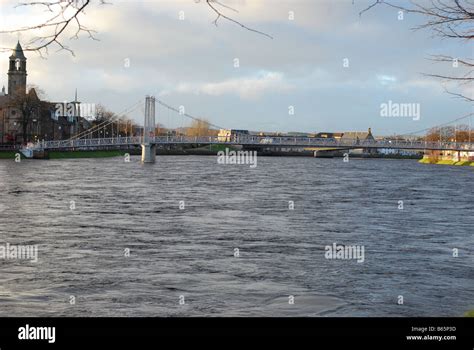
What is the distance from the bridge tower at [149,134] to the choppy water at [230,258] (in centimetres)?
4309

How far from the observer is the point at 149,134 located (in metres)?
75.5

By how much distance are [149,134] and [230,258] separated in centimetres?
6350

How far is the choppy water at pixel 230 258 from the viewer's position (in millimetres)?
9625

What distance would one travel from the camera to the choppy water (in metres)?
9.62

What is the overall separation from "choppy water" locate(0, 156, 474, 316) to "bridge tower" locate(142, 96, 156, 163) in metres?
43.1

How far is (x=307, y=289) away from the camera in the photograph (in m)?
10.7

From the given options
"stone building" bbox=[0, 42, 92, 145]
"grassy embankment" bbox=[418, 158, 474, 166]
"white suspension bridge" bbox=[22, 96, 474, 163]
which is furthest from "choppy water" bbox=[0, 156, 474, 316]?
"grassy embankment" bbox=[418, 158, 474, 166]

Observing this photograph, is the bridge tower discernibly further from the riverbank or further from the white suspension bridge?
the riverbank

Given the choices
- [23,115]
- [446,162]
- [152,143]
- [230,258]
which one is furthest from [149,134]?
[230,258]

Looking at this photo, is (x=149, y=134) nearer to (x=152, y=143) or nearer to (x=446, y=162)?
(x=152, y=143)
